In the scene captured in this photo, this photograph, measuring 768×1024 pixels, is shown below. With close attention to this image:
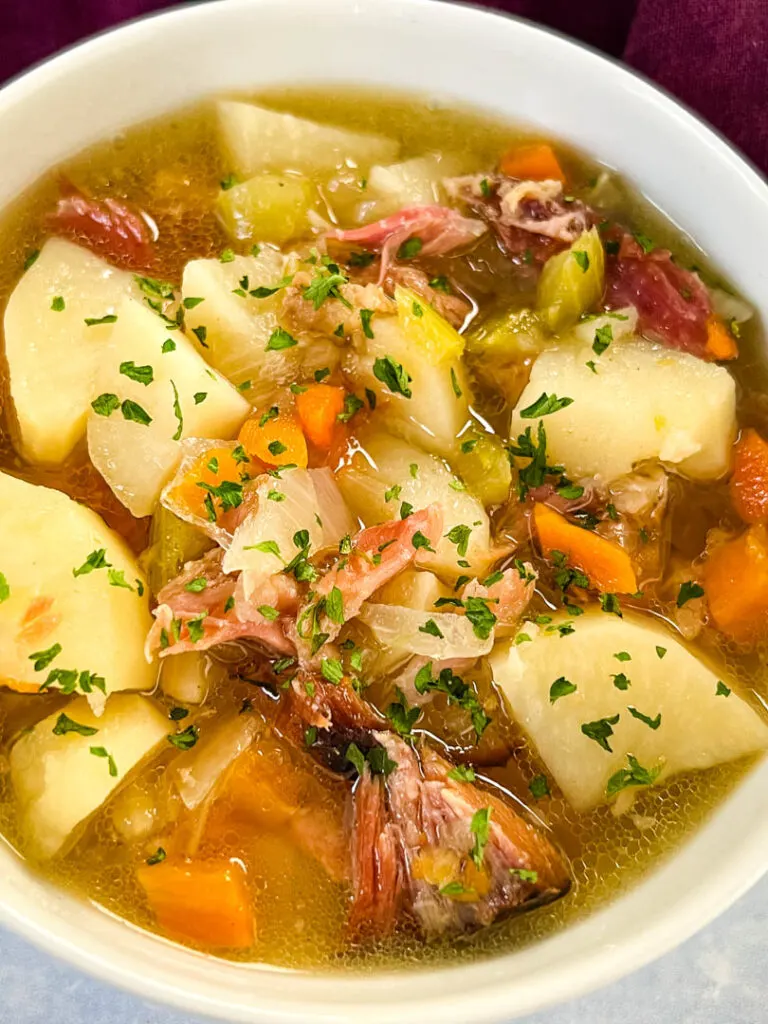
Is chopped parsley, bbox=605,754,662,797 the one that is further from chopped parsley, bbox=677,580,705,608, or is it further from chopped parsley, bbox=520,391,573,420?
chopped parsley, bbox=520,391,573,420

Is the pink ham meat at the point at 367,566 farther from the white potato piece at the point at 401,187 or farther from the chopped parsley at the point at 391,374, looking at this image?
the white potato piece at the point at 401,187

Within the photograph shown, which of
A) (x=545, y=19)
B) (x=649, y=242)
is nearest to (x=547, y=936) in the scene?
A: (x=649, y=242)

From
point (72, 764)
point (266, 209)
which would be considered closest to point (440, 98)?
point (266, 209)

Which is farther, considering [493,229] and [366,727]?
[493,229]

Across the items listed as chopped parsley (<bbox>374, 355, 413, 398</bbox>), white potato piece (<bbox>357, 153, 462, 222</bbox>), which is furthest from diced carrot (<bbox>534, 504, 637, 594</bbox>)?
white potato piece (<bbox>357, 153, 462, 222</bbox>)

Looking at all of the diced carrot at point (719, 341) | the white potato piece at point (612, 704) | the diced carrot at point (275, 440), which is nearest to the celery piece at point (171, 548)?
the diced carrot at point (275, 440)

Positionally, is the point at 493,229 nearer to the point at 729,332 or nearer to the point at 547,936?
the point at 729,332
